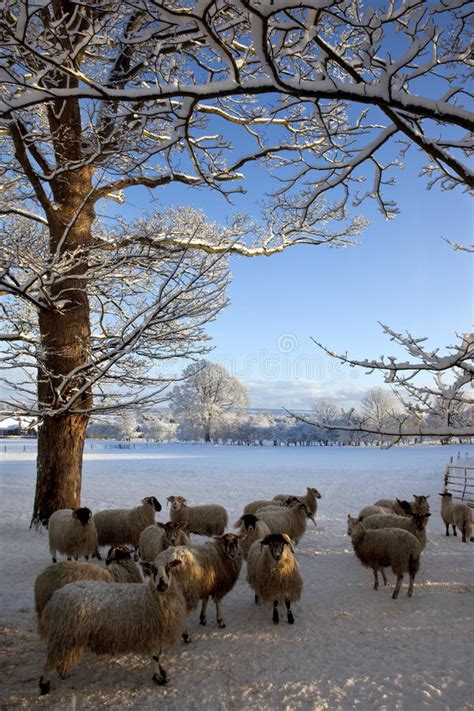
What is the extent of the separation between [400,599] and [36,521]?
289 inches

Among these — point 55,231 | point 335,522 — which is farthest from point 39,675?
point 335,522

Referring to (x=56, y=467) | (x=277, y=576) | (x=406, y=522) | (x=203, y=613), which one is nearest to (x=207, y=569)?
(x=203, y=613)

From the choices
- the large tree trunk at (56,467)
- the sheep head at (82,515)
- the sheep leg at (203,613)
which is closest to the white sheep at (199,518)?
the large tree trunk at (56,467)

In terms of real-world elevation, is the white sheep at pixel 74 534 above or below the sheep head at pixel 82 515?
below

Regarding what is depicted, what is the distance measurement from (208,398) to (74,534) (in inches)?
2430

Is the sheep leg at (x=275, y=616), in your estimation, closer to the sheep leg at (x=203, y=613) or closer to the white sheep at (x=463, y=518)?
the sheep leg at (x=203, y=613)

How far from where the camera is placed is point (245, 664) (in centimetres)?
449

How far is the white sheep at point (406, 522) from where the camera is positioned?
25.4ft

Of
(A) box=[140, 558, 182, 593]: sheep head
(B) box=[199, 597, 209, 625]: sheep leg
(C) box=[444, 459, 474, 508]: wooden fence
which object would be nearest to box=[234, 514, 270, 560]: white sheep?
(B) box=[199, 597, 209, 625]: sheep leg

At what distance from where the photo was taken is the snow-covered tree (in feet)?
225

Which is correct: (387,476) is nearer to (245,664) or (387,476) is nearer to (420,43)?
(245,664)

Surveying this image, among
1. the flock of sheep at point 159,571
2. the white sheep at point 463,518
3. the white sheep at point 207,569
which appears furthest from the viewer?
the white sheep at point 463,518

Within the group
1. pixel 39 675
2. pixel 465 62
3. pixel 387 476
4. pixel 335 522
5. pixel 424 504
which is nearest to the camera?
pixel 39 675

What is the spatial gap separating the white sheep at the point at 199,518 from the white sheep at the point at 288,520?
123cm
